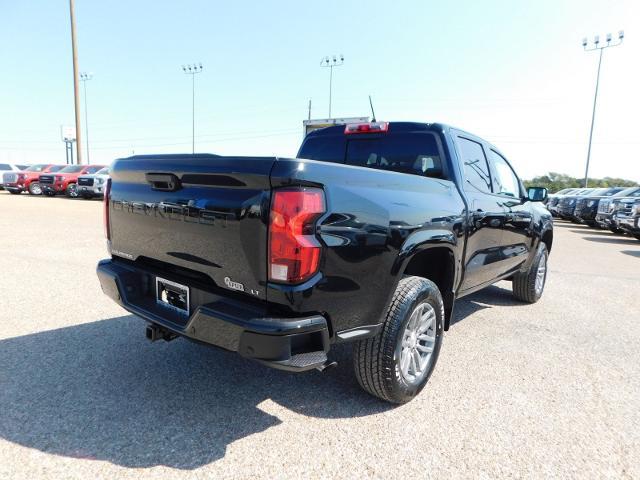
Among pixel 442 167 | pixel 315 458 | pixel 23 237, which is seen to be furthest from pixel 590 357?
pixel 23 237

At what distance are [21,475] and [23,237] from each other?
7898mm

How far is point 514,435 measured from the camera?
94.7 inches

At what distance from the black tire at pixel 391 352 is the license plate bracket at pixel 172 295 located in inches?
40.9

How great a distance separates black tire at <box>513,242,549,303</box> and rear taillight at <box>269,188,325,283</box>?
393 cm

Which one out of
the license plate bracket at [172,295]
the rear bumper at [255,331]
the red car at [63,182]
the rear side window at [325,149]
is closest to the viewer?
the rear bumper at [255,331]

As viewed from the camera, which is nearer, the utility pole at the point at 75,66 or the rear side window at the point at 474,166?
the rear side window at the point at 474,166

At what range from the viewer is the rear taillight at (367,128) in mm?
3493

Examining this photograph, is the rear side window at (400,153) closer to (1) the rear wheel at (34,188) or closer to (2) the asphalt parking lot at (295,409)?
(2) the asphalt parking lot at (295,409)

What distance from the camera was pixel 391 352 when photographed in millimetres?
2477

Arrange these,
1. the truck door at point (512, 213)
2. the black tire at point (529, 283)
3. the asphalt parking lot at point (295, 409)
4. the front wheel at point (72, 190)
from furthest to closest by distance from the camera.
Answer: the front wheel at point (72, 190), the black tire at point (529, 283), the truck door at point (512, 213), the asphalt parking lot at point (295, 409)

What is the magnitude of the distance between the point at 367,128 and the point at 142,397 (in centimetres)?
267

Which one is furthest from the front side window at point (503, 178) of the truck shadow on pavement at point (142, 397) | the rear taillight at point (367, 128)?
the truck shadow on pavement at point (142, 397)

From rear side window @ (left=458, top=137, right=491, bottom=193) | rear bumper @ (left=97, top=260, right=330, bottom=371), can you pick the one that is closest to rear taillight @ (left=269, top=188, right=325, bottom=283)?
rear bumper @ (left=97, top=260, right=330, bottom=371)

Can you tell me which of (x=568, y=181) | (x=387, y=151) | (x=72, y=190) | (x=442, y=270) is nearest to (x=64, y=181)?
(x=72, y=190)
